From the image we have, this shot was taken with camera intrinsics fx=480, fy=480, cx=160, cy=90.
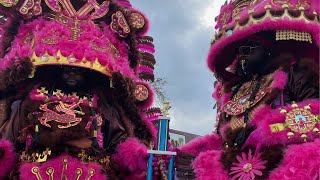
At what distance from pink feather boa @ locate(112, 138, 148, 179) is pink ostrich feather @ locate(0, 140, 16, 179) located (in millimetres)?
977

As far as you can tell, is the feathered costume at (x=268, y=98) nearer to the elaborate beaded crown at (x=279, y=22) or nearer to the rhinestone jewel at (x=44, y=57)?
the elaborate beaded crown at (x=279, y=22)

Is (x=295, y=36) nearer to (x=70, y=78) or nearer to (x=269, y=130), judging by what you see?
(x=269, y=130)

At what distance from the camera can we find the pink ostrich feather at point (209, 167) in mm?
Result: 3746

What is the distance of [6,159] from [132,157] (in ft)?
3.89

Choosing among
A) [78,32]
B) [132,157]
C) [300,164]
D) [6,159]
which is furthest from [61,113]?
[300,164]

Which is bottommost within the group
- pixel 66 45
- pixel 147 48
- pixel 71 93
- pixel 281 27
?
pixel 71 93

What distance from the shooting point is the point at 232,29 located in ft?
13.2

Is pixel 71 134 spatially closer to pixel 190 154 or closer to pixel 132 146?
pixel 132 146

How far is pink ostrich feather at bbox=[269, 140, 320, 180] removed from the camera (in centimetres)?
313

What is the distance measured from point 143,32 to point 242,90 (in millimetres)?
1854

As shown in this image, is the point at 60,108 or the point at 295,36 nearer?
the point at 295,36

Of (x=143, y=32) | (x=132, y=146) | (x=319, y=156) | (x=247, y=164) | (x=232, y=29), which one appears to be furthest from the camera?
(x=143, y=32)

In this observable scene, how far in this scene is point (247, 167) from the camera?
354 cm

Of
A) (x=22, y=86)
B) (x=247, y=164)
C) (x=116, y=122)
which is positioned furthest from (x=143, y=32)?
(x=247, y=164)
